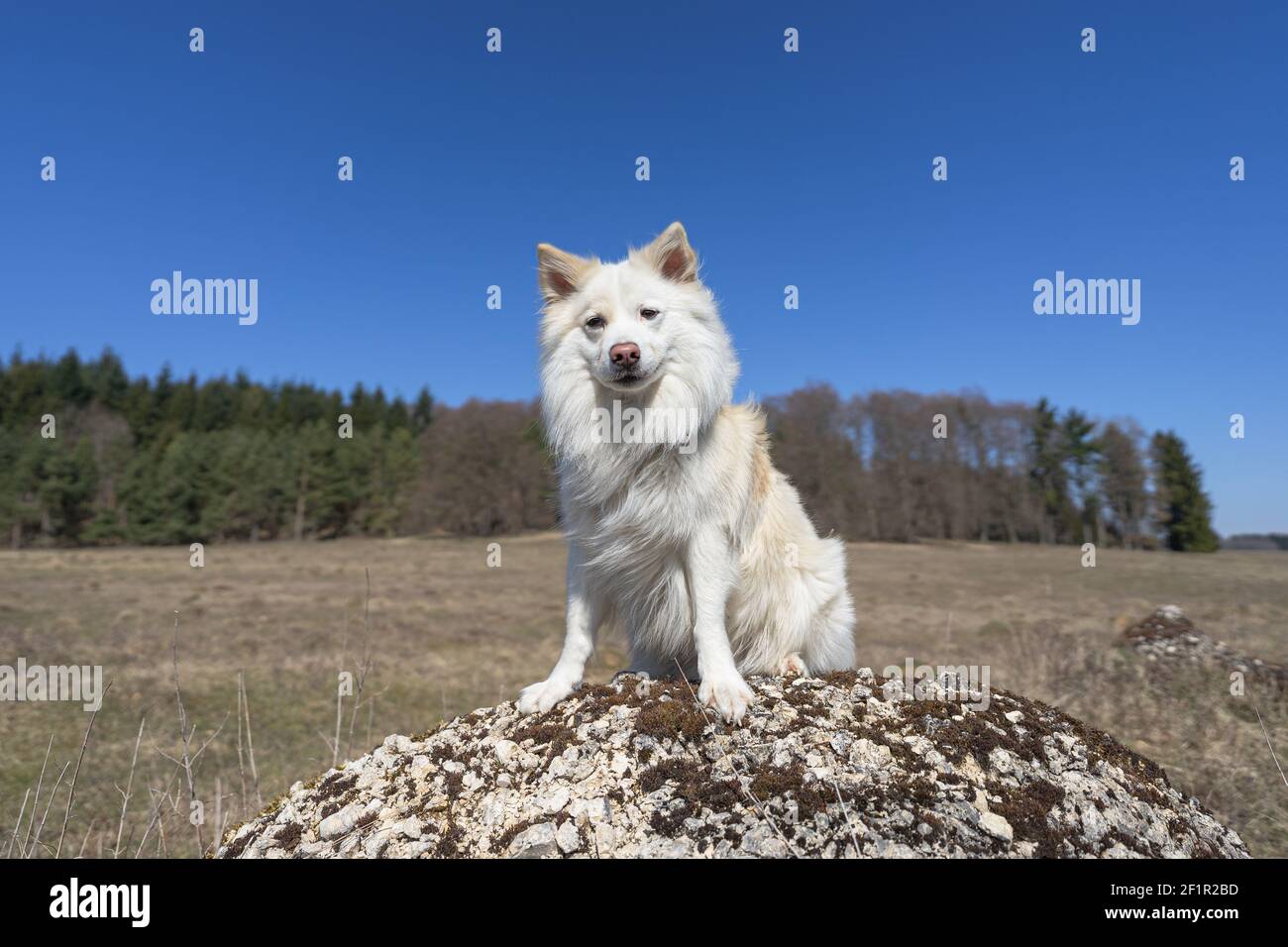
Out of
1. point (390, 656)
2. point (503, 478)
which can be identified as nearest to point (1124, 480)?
point (503, 478)

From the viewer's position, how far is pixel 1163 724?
352 inches

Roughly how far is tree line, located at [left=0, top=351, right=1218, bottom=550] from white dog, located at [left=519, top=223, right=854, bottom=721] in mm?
43003

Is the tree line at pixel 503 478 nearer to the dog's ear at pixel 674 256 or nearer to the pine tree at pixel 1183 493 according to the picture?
the pine tree at pixel 1183 493

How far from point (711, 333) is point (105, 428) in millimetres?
87966

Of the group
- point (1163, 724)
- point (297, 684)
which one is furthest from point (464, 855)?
point (297, 684)

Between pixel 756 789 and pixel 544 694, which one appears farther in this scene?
pixel 544 694

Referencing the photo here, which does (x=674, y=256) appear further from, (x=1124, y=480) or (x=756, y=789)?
(x=1124, y=480)

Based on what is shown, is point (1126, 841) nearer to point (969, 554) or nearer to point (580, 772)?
point (580, 772)

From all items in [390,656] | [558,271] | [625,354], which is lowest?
[390,656]

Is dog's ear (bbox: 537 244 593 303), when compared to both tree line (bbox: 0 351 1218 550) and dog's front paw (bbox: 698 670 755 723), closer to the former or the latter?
dog's front paw (bbox: 698 670 755 723)

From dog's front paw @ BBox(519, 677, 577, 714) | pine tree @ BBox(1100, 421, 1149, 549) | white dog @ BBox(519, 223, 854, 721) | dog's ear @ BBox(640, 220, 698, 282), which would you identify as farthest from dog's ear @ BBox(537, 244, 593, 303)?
pine tree @ BBox(1100, 421, 1149, 549)

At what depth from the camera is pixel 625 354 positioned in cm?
382

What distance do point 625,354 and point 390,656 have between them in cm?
1721

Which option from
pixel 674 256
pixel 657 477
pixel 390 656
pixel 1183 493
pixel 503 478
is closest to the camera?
pixel 657 477
